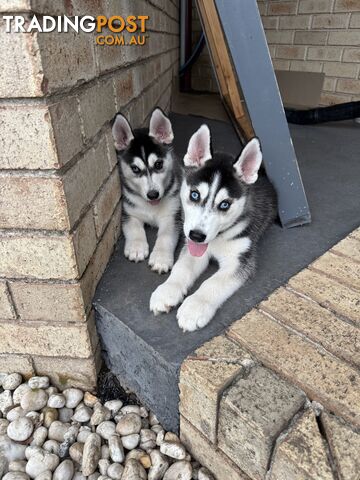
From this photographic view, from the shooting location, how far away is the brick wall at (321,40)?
17.1 feet

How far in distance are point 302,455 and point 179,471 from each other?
67cm

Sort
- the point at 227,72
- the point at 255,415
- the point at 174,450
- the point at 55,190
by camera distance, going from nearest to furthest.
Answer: the point at 255,415, the point at 55,190, the point at 174,450, the point at 227,72

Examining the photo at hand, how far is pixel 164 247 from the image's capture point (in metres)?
2.33

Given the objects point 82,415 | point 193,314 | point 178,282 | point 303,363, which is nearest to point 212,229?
point 178,282

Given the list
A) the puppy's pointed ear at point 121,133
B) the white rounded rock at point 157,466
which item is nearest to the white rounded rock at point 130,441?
the white rounded rock at point 157,466

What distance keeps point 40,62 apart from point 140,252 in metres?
1.23

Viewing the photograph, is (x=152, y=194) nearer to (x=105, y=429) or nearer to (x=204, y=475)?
(x=105, y=429)

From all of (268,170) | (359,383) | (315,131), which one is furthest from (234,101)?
(359,383)

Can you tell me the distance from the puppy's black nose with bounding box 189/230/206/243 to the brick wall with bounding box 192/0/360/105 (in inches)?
184

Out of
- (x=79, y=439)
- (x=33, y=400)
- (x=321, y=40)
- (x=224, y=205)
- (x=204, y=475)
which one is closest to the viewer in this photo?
(x=204, y=475)

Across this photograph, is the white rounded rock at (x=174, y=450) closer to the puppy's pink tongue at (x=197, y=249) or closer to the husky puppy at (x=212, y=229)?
the husky puppy at (x=212, y=229)

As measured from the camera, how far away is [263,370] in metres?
1.49

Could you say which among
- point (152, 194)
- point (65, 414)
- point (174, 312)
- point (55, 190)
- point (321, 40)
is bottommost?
point (65, 414)

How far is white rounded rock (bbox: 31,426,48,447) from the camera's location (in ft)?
5.89
